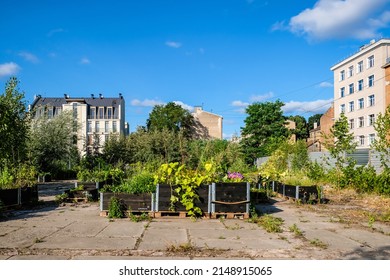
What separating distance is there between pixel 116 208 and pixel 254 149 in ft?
133

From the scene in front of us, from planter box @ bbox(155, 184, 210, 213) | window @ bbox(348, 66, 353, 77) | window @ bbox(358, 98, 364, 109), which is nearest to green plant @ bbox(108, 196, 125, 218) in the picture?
planter box @ bbox(155, 184, 210, 213)

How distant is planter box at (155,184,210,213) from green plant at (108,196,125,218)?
890 mm

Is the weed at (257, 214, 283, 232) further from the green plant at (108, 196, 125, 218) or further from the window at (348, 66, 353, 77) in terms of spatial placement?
the window at (348, 66, 353, 77)

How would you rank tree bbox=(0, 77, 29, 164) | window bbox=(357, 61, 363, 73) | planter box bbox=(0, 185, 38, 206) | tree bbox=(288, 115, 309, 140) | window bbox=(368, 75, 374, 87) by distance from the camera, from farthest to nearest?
1. tree bbox=(288, 115, 309, 140)
2. window bbox=(357, 61, 363, 73)
3. window bbox=(368, 75, 374, 87)
4. tree bbox=(0, 77, 29, 164)
5. planter box bbox=(0, 185, 38, 206)

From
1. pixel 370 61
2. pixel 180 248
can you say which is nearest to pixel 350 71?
pixel 370 61

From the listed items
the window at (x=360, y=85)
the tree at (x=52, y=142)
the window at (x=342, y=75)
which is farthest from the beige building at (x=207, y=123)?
the tree at (x=52, y=142)

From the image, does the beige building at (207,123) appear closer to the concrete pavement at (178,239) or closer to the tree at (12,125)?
the tree at (12,125)

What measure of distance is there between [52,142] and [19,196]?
19.5 meters

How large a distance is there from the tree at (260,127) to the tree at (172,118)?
1314cm

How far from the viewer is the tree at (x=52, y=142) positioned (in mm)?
27922

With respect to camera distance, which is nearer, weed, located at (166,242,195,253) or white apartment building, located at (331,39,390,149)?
weed, located at (166,242,195,253)

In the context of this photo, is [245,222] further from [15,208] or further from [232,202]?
[15,208]

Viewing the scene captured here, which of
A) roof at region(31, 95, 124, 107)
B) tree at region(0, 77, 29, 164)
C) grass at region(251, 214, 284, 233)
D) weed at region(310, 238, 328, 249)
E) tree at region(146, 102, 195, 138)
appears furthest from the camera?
roof at region(31, 95, 124, 107)

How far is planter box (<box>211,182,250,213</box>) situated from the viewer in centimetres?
887
